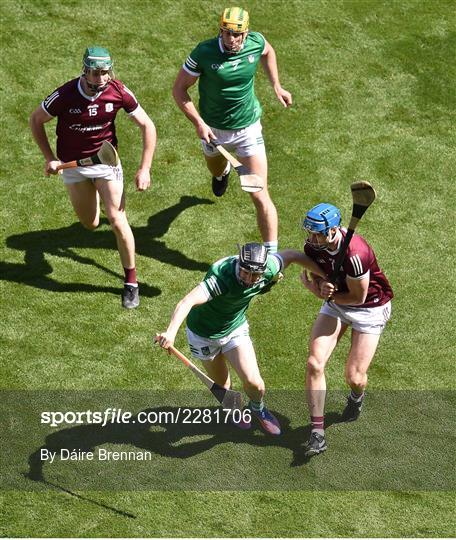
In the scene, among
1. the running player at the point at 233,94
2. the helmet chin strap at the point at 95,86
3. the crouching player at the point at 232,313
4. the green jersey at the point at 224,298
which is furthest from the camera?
the running player at the point at 233,94

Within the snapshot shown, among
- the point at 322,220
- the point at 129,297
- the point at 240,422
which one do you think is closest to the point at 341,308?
the point at 322,220

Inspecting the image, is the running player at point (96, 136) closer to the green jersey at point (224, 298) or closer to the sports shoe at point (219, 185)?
Answer: the sports shoe at point (219, 185)

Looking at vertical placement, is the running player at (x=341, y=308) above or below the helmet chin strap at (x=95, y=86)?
below

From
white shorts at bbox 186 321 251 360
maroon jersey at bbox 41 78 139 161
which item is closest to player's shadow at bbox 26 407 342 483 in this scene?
white shorts at bbox 186 321 251 360

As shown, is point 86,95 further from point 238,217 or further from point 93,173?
point 238,217

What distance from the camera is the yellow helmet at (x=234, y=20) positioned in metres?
11.5

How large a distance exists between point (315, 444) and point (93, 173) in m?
3.63

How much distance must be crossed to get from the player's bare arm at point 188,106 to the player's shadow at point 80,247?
4.69ft

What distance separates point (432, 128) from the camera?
14.3 metres

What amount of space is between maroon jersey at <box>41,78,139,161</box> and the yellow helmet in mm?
1197

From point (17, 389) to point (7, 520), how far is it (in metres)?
1.59

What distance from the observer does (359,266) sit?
10.1m

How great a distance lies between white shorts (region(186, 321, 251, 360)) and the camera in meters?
10.3

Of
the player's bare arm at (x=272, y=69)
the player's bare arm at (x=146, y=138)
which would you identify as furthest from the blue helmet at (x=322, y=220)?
the player's bare arm at (x=272, y=69)
